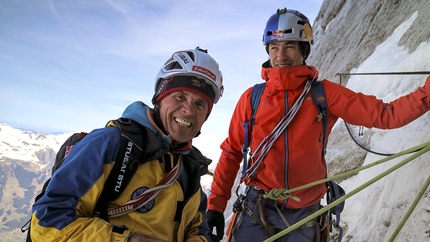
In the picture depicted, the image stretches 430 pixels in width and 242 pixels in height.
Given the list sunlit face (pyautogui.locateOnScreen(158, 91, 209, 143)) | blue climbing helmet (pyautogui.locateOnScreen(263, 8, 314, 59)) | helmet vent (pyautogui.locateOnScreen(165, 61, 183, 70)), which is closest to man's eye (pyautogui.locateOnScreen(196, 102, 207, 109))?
sunlit face (pyautogui.locateOnScreen(158, 91, 209, 143))

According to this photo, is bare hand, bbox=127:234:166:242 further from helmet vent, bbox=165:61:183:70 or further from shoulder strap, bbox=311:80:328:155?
shoulder strap, bbox=311:80:328:155

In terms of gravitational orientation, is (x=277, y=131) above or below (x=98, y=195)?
above

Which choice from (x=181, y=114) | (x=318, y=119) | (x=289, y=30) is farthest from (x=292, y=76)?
(x=181, y=114)

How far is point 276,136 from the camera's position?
350cm

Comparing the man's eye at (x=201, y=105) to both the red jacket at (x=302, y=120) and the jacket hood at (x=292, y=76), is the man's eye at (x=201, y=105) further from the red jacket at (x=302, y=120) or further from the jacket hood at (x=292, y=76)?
the jacket hood at (x=292, y=76)

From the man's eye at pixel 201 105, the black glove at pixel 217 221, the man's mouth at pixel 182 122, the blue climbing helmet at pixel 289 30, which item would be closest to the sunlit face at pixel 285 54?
the blue climbing helmet at pixel 289 30

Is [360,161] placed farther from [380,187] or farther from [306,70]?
[306,70]

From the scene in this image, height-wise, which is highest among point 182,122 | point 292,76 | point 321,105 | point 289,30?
point 289,30

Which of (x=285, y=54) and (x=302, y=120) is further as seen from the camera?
(x=285, y=54)

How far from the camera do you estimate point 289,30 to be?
3.95 m

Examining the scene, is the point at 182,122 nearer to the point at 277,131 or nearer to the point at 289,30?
the point at 277,131

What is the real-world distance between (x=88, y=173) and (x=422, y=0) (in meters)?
9.81

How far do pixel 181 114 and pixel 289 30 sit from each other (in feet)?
7.06

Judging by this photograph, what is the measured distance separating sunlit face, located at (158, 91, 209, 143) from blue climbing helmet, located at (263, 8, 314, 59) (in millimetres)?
1730
